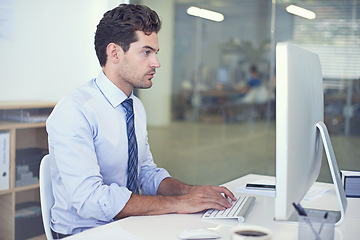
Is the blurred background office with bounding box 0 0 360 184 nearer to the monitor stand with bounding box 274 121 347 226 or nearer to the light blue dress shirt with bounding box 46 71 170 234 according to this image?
the light blue dress shirt with bounding box 46 71 170 234

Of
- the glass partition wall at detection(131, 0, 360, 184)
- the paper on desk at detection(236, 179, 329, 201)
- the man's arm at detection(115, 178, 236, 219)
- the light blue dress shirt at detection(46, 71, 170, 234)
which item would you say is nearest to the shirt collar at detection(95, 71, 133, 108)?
the light blue dress shirt at detection(46, 71, 170, 234)

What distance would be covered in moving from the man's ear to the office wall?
1.56 meters

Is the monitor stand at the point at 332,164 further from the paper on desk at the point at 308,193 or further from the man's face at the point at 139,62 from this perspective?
the man's face at the point at 139,62

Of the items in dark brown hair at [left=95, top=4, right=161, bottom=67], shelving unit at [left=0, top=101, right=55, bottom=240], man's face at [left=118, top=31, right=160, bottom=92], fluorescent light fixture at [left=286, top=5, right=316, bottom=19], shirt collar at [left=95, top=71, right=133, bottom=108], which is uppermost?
fluorescent light fixture at [left=286, top=5, right=316, bottom=19]

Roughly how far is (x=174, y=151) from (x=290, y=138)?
324 cm

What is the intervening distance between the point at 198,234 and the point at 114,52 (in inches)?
38.6

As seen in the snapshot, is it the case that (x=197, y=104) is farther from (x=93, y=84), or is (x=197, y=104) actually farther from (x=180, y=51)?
(x=93, y=84)

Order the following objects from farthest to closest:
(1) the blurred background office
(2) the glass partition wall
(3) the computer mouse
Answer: (2) the glass partition wall < (1) the blurred background office < (3) the computer mouse

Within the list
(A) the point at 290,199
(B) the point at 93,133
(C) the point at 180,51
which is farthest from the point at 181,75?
(A) the point at 290,199

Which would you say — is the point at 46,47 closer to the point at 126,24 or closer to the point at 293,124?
the point at 126,24

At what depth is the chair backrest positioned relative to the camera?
188 centimetres

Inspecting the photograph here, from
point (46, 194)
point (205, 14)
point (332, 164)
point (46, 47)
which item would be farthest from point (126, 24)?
point (205, 14)

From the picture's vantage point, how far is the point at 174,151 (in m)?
4.48

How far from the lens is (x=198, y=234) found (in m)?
1.43
